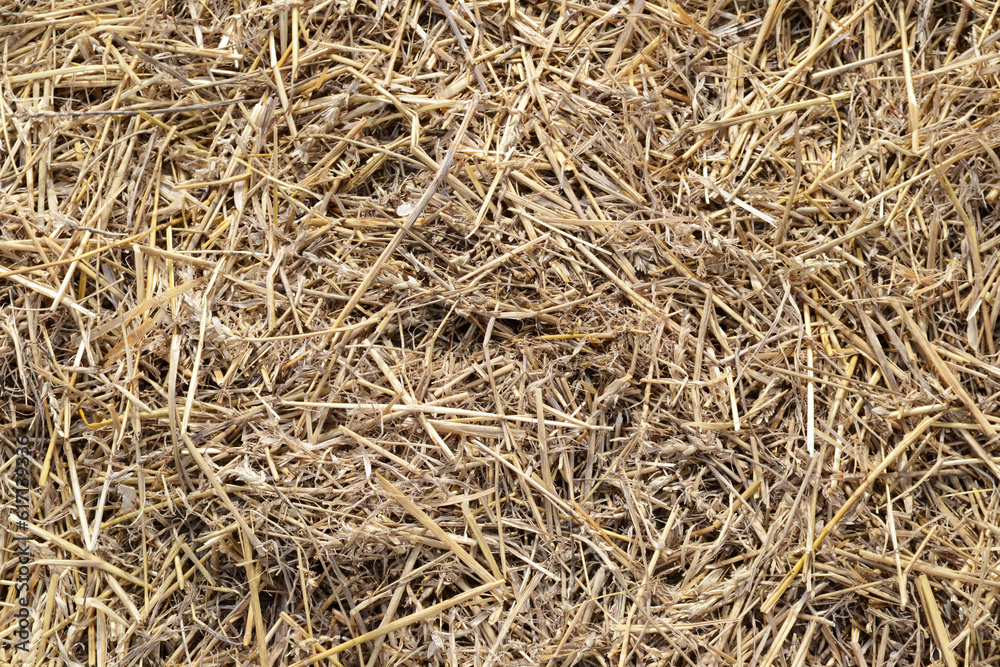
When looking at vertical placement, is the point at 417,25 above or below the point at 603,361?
above

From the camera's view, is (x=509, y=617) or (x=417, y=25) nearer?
(x=509, y=617)

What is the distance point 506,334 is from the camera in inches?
59.4

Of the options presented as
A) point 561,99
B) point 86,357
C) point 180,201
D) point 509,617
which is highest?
point 561,99

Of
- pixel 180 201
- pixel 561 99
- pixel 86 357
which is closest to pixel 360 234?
pixel 180 201

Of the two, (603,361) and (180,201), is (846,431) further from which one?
(180,201)

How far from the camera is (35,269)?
4.98 ft

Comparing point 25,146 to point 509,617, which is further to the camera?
point 25,146

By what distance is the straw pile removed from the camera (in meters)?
1.43

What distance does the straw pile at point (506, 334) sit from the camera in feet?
4.68

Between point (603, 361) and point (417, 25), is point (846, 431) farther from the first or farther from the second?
point (417, 25)

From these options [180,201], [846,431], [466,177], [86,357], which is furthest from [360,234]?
[846,431]

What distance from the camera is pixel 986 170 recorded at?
1.51 meters

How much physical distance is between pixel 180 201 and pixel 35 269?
1.05ft

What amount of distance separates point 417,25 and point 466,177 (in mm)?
365
